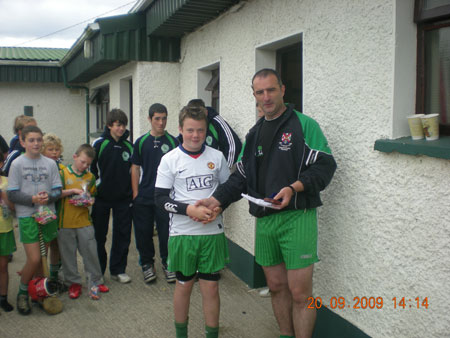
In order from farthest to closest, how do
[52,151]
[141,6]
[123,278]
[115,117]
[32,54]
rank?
[32,54]
[141,6]
[123,278]
[115,117]
[52,151]

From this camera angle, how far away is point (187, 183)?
117 inches

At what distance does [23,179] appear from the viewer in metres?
3.70

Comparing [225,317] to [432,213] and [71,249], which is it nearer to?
[71,249]

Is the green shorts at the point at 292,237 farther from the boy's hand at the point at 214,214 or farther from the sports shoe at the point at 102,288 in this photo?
the sports shoe at the point at 102,288

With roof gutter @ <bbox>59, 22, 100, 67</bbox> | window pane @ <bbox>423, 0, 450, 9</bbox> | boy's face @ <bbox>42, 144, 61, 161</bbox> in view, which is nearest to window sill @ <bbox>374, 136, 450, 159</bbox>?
window pane @ <bbox>423, 0, 450, 9</bbox>

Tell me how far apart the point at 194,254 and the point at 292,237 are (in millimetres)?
684

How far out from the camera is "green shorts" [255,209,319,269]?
2664 millimetres

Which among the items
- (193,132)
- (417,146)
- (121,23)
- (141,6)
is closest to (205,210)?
(193,132)

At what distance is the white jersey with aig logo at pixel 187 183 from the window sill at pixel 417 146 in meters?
1.14

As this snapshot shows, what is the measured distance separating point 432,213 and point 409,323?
66 cm

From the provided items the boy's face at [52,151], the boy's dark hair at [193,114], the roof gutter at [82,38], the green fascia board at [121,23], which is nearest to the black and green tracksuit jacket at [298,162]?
the boy's dark hair at [193,114]

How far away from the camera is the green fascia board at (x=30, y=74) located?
38.6 feet

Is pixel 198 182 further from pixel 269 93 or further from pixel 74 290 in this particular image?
pixel 74 290

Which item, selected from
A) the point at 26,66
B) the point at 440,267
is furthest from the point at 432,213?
the point at 26,66
